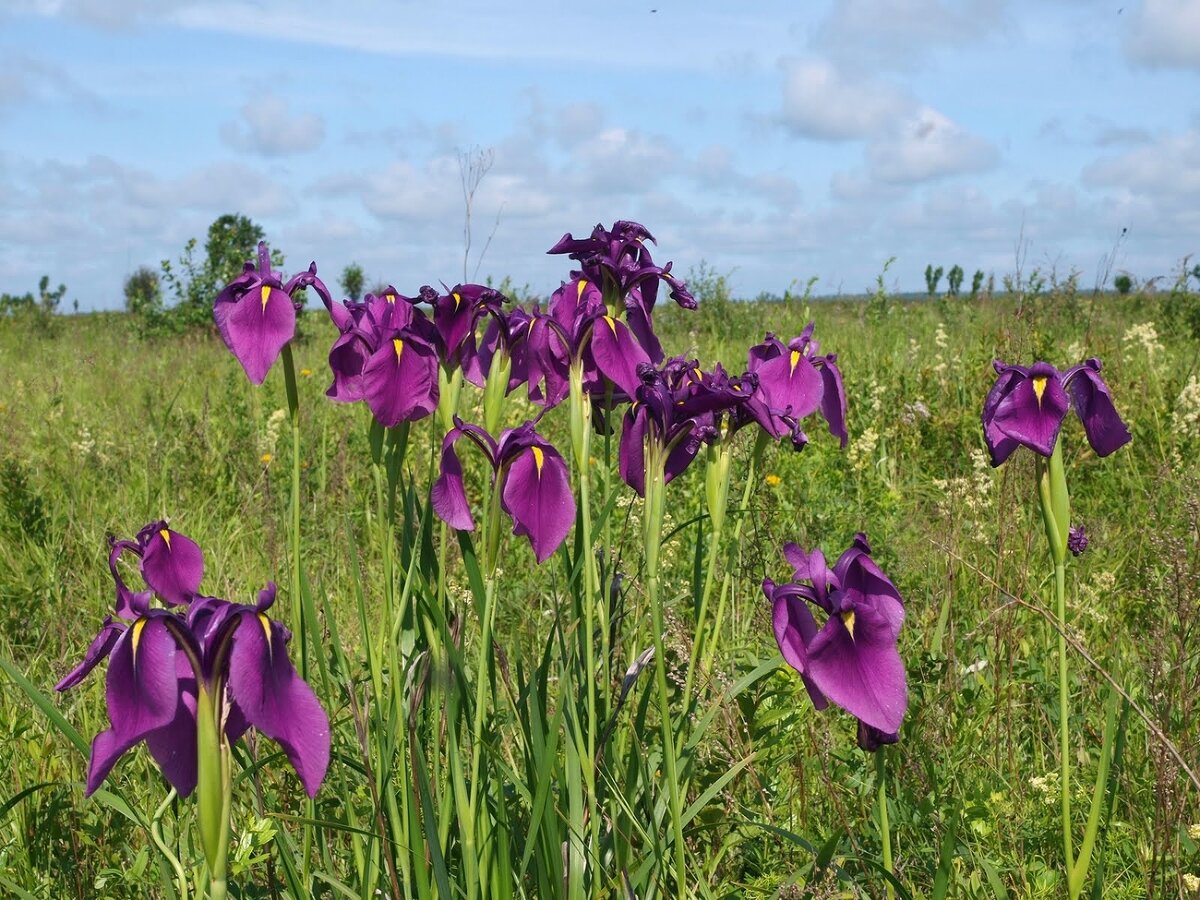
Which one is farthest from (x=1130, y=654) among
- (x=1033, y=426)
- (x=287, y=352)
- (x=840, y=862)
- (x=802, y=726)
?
→ (x=287, y=352)

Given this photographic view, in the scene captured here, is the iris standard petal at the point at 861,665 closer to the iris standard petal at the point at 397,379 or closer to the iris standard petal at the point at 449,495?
the iris standard petal at the point at 449,495

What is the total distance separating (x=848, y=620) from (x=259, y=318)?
1.01 m

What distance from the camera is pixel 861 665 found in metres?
1.27

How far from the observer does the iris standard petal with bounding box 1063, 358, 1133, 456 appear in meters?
1.63

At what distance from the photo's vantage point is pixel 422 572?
5.70 feet

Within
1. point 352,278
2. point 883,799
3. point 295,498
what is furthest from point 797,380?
point 352,278

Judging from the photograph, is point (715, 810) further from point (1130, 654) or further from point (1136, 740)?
point (1130, 654)

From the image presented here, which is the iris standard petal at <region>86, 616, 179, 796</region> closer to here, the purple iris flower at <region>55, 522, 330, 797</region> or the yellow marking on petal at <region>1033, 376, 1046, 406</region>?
the purple iris flower at <region>55, 522, 330, 797</region>

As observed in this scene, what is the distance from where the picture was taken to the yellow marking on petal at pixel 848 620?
126cm

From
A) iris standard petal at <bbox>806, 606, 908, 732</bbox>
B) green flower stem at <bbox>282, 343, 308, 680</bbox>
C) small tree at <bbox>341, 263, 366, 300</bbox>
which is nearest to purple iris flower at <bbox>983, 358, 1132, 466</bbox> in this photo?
iris standard petal at <bbox>806, 606, 908, 732</bbox>

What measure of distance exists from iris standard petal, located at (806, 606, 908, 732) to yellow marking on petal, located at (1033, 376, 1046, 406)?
515mm

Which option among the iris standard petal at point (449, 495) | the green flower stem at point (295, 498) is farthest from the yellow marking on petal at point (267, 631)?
the iris standard petal at point (449, 495)

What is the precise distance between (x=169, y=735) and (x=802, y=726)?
1.68m

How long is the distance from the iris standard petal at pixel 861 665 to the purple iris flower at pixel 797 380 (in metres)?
0.59
